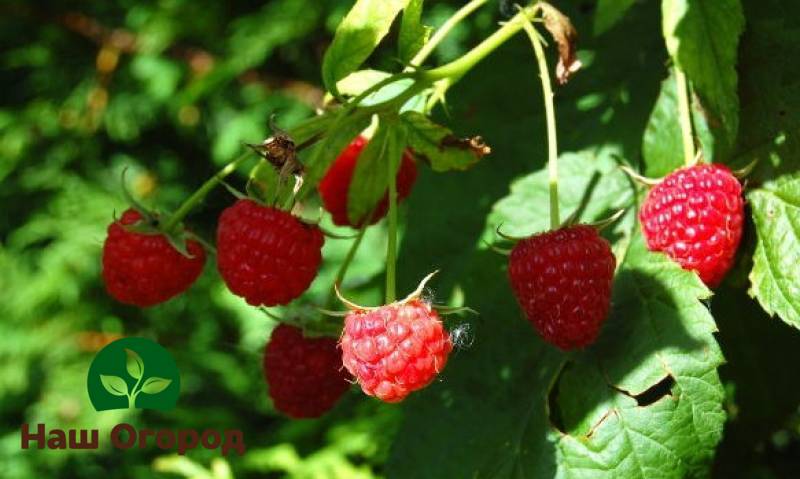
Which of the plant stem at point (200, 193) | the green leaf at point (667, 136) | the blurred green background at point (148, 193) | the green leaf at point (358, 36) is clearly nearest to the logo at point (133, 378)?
the blurred green background at point (148, 193)

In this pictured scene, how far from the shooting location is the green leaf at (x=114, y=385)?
71.5 inches

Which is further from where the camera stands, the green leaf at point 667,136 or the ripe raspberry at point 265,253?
the green leaf at point 667,136

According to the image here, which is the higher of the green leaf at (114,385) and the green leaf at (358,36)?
the green leaf at (358,36)

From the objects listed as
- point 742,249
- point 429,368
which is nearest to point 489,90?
point 742,249

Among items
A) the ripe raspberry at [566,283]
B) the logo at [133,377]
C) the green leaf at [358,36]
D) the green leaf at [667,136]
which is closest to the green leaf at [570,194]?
the green leaf at [667,136]

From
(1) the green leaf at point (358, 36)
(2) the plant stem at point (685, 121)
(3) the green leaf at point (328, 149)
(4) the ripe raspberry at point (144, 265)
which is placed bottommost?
(4) the ripe raspberry at point (144, 265)

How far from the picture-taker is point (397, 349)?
3.69 feet

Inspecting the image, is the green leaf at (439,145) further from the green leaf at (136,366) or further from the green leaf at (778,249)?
the green leaf at (136,366)

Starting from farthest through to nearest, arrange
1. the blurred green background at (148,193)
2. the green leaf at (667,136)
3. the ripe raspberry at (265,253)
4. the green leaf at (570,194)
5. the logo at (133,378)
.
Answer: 1. the blurred green background at (148,193)
2. the logo at (133,378)
3. the green leaf at (570,194)
4. the green leaf at (667,136)
5. the ripe raspberry at (265,253)

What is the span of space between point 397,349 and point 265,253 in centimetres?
22

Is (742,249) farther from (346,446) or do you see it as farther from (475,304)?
(346,446)

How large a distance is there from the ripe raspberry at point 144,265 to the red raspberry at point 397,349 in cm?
34

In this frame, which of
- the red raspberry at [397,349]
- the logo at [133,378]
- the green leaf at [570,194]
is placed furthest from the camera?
the logo at [133,378]

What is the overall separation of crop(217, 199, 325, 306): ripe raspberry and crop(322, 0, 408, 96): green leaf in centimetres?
20
